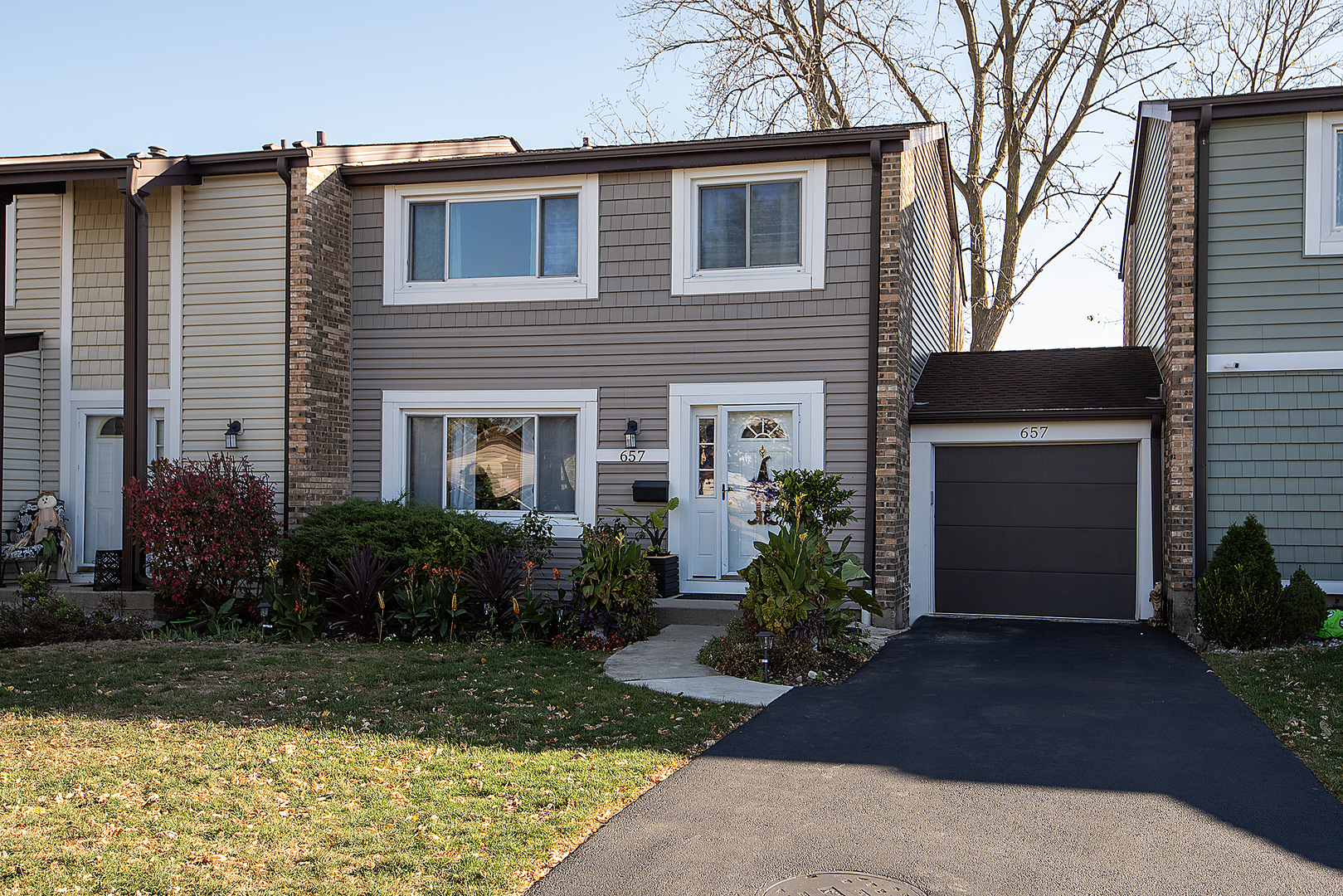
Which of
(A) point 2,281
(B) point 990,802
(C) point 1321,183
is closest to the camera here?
(B) point 990,802

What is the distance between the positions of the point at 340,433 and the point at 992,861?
9.46 metres

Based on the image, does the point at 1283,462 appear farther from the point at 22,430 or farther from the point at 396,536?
the point at 22,430

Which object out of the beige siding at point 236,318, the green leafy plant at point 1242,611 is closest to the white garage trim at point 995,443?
the green leafy plant at point 1242,611

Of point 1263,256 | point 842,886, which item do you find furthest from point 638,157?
point 842,886

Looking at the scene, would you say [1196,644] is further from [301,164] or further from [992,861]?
[301,164]

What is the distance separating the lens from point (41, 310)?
12.3 meters

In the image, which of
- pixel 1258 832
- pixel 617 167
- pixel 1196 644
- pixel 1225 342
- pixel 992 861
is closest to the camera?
pixel 992 861

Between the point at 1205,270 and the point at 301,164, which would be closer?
the point at 1205,270

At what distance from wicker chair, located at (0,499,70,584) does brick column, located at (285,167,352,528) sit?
3.03 m

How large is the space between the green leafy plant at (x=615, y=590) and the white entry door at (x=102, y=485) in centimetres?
625

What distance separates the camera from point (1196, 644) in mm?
9281

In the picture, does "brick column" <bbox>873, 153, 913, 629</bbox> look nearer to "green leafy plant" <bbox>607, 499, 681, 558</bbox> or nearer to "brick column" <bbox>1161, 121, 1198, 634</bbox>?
"green leafy plant" <bbox>607, 499, 681, 558</bbox>

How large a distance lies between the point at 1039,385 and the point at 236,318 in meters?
9.46

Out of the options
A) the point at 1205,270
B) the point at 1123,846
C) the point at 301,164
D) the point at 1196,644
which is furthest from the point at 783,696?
the point at 301,164
